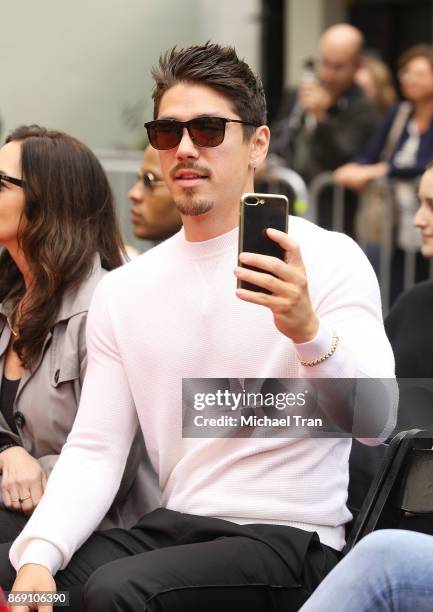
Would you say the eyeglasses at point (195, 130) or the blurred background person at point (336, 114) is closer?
the eyeglasses at point (195, 130)

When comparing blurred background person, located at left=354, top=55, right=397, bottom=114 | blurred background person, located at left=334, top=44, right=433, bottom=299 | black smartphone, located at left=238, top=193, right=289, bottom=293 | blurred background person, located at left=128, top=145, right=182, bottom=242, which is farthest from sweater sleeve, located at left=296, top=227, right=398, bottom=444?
blurred background person, located at left=354, top=55, right=397, bottom=114

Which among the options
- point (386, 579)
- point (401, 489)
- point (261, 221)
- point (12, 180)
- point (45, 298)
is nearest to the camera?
point (386, 579)

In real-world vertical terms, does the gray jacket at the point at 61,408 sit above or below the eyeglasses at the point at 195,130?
below

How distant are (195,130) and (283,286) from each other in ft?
2.42

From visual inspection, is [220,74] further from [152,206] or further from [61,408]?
[152,206]

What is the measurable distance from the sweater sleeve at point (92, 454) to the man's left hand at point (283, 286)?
2.51 ft

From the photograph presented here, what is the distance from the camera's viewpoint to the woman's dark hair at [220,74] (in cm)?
321

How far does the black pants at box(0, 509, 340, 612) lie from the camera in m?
2.80

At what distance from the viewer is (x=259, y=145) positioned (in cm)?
334

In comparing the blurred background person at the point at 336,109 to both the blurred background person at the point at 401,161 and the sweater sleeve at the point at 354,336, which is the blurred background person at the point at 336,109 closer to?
the blurred background person at the point at 401,161

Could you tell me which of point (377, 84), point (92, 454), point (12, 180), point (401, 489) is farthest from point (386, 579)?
point (377, 84)

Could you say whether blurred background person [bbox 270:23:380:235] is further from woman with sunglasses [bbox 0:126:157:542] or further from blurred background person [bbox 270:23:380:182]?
woman with sunglasses [bbox 0:126:157:542]

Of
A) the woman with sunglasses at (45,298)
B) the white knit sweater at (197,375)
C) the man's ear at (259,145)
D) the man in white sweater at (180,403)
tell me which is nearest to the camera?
the man in white sweater at (180,403)

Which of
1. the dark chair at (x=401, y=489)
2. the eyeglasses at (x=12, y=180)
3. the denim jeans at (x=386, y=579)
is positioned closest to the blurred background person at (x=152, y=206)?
the eyeglasses at (x=12, y=180)
